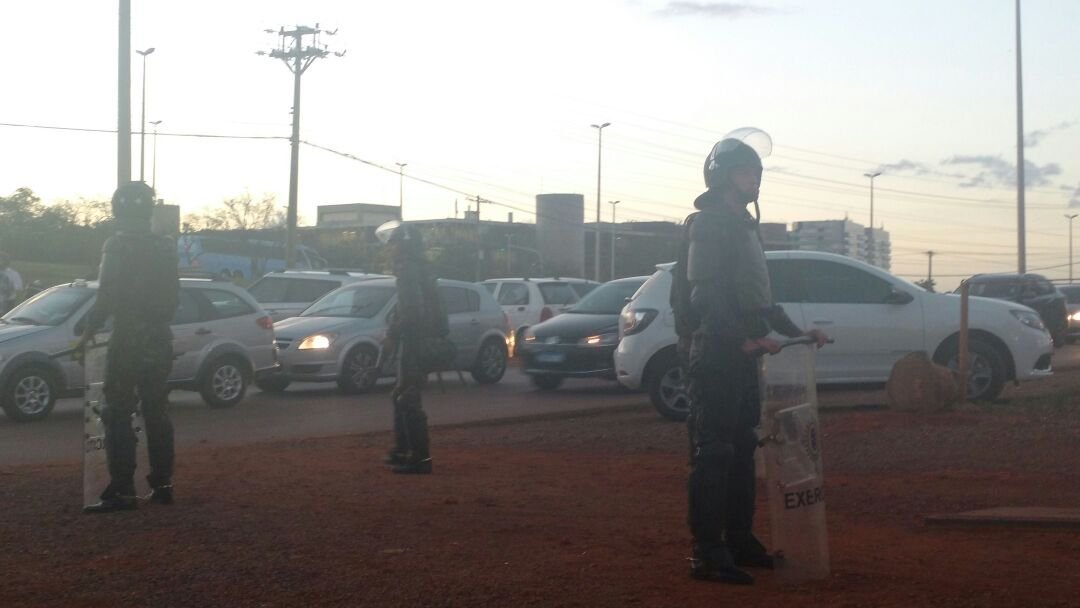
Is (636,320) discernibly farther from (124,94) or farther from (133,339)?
(124,94)

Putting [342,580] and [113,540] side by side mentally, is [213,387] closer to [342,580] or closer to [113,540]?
[113,540]

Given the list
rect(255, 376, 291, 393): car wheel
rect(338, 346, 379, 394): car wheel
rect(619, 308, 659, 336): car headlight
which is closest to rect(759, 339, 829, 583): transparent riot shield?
rect(619, 308, 659, 336): car headlight

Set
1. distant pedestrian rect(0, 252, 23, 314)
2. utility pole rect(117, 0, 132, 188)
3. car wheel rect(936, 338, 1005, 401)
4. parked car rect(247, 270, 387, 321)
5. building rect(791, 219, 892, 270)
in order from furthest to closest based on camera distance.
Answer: building rect(791, 219, 892, 270) → parked car rect(247, 270, 387, 321) → distant pedestrian rect(0, 252, 23, 314) → utility pole rect(117, 0, 132, 188) → car wheel rect(936, 338, 1005, 401)

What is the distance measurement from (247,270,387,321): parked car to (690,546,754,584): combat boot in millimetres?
17247

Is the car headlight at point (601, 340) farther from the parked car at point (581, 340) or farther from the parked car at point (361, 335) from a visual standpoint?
the parked car at point (361, 335)

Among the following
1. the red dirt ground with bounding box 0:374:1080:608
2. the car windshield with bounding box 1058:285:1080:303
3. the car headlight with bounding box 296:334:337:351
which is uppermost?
the car windshield with bounding box 1058:285:1080:303

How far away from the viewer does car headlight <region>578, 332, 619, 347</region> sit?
16922mm

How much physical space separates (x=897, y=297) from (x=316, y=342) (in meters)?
7.82

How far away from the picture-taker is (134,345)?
7195 mm

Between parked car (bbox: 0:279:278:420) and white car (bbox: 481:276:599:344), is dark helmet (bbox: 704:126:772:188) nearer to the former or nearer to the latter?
parked car (bbox: 0:279:278:420)

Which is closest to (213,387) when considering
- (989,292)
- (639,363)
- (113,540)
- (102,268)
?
(639,363)

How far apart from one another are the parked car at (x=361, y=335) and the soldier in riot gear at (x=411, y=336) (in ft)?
23.0

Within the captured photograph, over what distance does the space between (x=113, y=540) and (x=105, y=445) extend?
3.58 ft

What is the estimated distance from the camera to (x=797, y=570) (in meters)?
5.34
